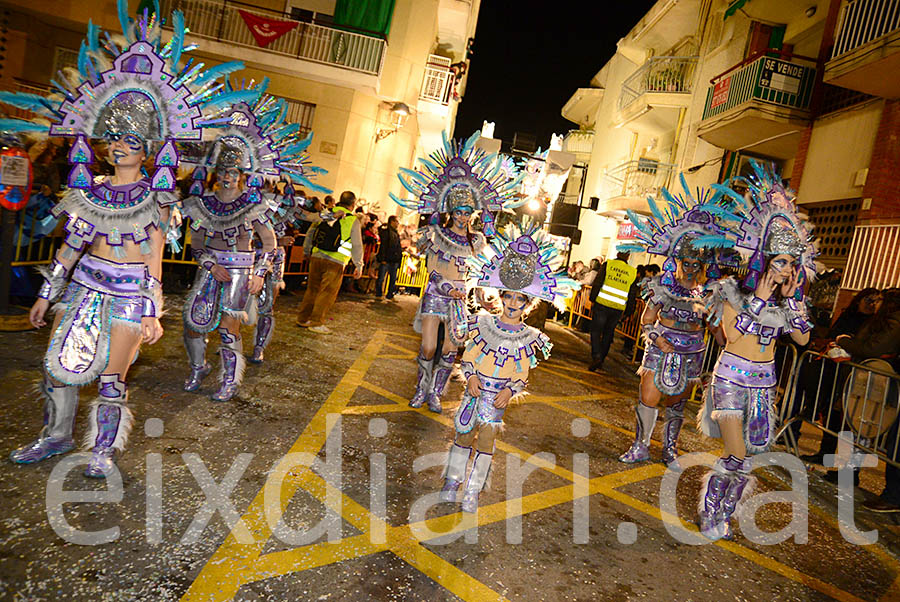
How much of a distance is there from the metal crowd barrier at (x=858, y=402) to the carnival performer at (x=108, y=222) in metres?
6.24

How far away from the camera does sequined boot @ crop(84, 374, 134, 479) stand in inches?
135

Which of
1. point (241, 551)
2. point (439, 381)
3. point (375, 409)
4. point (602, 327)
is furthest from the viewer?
point (602, 327)

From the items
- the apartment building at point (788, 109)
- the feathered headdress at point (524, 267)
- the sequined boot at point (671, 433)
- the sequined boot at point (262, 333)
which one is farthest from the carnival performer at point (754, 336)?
the apartment building at point (788, 109)

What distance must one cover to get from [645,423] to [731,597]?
7.49ft

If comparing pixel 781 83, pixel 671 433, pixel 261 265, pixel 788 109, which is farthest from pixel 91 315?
pixel 781 83

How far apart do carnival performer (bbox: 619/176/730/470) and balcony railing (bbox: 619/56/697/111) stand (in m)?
16.7

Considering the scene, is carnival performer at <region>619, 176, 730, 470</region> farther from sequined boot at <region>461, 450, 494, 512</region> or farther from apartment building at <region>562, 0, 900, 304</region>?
apartment building at <region>562, 0, 900, 304</region>

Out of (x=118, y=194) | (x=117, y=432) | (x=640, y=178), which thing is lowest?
(x=117, y=432)

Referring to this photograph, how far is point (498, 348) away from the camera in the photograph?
395 centimetres

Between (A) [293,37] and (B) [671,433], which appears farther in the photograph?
(A) [293,37]

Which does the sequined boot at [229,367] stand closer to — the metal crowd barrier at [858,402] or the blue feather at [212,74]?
the blue feather at [212,74]

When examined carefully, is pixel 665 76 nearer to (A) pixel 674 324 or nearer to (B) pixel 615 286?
(B) pixel 615 286

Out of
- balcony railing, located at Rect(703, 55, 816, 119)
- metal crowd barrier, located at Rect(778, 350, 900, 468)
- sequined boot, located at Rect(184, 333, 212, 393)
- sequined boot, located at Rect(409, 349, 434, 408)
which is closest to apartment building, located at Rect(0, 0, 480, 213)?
balcony railing, located at Rect(703, 55, 816, 119)

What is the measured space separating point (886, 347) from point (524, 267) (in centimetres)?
450
